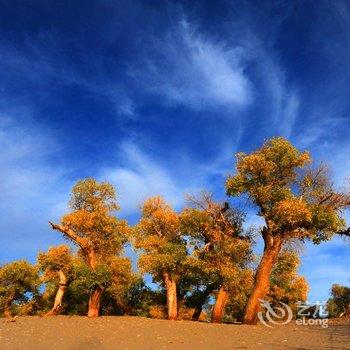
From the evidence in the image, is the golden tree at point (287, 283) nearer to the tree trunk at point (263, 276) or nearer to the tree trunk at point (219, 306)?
the tree trunk at point (219, 306)

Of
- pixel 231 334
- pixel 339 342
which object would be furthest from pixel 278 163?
pixel 339 342

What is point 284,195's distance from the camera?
104 feet

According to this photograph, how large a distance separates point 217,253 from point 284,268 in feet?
29.6

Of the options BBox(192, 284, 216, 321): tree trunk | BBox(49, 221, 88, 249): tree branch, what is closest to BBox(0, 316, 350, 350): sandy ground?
BBox(49, 221, 88, 249): tree branch

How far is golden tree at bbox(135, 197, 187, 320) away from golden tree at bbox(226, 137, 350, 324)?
20.2 ft

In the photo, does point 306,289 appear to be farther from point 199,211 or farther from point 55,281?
point 55,281

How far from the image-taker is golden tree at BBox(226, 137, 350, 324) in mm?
31219

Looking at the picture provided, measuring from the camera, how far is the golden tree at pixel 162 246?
1423 inches

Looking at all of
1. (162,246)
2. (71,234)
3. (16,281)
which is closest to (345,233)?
(162,246)

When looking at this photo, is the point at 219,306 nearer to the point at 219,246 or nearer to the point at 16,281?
the point at 219,246

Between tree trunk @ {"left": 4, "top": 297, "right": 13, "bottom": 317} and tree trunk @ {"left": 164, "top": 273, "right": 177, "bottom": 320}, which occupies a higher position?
tree trunk @ {"left": 4, "top": 297, "right": 13, "bottom": 317}

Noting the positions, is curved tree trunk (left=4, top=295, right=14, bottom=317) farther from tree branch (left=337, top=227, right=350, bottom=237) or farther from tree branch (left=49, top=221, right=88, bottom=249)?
tree branch (left=337, top=227, right=350, bottom=237)

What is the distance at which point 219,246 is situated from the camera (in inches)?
1411

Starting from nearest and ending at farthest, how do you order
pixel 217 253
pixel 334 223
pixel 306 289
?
1. pixel 334 223
2. pixel 217 253
3. pixel 306 289
